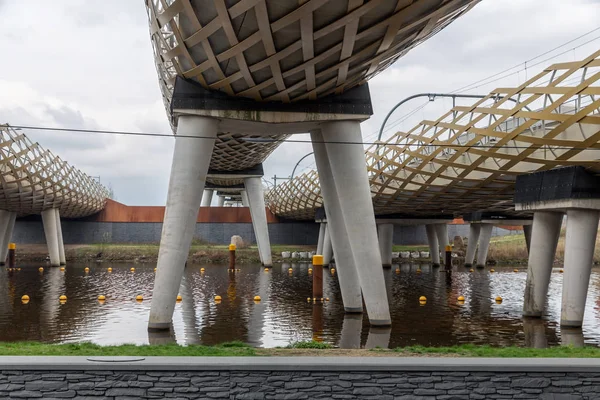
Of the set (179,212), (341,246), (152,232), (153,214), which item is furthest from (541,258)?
(153,214)

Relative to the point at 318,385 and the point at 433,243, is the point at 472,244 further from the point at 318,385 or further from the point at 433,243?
the point at 318,385

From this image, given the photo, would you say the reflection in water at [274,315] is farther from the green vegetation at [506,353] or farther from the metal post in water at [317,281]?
the green vegetation at [506,353]

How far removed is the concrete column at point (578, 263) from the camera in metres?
17.7

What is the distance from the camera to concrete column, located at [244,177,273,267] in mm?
45906

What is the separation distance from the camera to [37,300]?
23484 mm

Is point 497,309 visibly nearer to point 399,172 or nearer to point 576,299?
point 576,299

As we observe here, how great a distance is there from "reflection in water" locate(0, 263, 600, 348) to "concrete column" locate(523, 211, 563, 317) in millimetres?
591

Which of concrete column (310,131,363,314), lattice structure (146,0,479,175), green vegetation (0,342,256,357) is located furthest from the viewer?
concrete column (310,131,363,314)

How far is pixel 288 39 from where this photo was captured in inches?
559

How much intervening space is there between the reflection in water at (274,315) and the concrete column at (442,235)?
15.1m

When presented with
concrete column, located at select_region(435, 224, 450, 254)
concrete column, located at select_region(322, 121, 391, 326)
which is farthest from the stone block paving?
concrete column, located at select_region(435, 224, 450, 254)

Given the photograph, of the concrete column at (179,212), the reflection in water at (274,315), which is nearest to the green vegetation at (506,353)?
the reflection in water at (274,315)

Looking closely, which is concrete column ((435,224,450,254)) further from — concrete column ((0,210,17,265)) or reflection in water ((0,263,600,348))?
concrete column ((0,210,17,265))

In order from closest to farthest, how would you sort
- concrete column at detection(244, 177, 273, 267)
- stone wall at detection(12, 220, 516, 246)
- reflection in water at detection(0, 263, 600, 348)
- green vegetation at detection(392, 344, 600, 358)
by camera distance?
green vegetation at detection(392, 344, 600, 358), reflection in water at detection(0, 263, 600, 348), concrete column at detection(244, 177, 273, 267), stone wall at detection(12, 220, 516, 246)
